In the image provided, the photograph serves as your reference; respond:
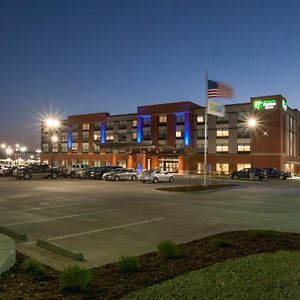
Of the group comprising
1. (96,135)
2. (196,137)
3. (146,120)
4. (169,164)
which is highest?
(146,120)

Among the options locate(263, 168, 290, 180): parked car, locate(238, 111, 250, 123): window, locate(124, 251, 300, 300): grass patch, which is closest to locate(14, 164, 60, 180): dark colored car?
locate(263, 168, 290, 180): parked car

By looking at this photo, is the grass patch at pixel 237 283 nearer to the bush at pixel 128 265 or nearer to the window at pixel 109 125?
the bush at pixel 128 265

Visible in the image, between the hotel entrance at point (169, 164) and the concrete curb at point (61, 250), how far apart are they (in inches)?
2682

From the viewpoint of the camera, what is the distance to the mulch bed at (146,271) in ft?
18.2

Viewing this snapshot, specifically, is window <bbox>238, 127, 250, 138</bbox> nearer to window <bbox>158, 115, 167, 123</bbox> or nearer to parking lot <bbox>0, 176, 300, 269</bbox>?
window <bbox>158, 115, 167, 123</bbox>

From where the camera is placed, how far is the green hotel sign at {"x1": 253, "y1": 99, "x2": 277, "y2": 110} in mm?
65812

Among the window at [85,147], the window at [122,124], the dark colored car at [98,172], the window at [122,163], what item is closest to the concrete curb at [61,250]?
the dark colored car at [98,172]

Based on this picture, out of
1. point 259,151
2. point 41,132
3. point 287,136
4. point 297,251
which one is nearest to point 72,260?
point 297,251

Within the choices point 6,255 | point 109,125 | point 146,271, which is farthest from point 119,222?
point 109,125

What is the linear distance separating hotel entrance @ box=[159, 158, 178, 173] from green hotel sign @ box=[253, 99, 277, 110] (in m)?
20.1

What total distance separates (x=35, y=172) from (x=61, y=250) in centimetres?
3684

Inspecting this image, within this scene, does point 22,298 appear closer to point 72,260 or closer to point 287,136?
point 72,260

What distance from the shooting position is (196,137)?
7744 cm

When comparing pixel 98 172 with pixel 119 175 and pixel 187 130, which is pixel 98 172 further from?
pixel 187 130
